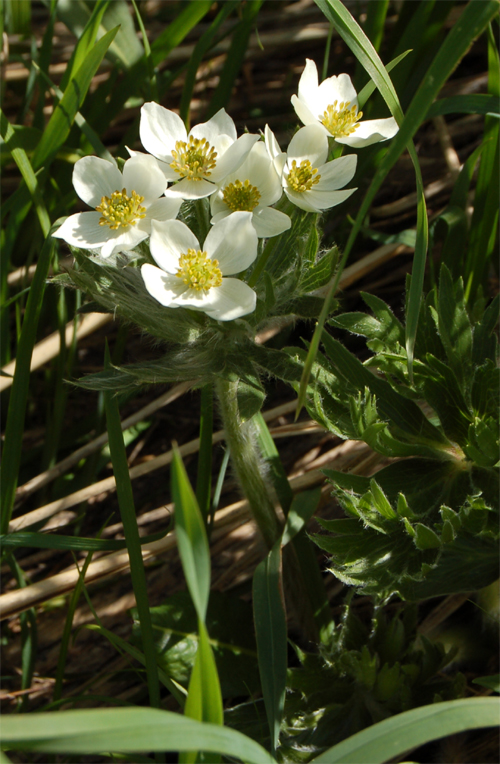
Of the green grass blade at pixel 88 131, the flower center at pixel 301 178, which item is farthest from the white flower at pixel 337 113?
the green grass blade at pixel 88 131

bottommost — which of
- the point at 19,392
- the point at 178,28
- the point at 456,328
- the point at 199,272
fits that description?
the point at 456,328

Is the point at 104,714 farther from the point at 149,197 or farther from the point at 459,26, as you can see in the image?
the point at 459,26

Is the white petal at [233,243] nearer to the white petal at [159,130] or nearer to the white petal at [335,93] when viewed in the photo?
the white petal at [159,130]

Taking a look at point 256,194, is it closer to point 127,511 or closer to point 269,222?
point 269,222

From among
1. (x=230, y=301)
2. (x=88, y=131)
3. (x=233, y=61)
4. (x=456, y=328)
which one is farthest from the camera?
(x=233, y=61)

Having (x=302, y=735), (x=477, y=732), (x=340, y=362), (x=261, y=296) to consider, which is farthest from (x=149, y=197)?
(x=477, y=732)

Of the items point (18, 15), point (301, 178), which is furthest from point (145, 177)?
point (18, 15)
